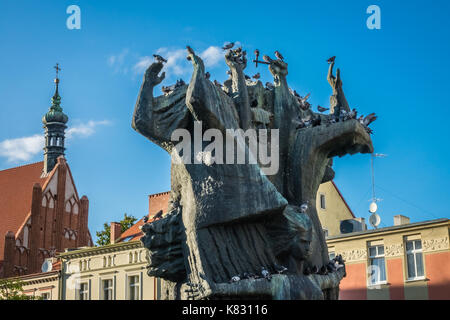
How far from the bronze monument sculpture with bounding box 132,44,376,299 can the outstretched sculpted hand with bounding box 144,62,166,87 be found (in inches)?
Answer: 0.6

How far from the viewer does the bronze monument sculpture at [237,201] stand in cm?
1109

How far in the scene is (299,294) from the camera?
11.1 m

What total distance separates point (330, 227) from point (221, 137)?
28228mm

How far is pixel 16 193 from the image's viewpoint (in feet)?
216

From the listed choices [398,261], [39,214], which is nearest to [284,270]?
[398,261]

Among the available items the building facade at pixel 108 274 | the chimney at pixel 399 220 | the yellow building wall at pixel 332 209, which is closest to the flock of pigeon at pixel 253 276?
the chimney at pixel 399 220

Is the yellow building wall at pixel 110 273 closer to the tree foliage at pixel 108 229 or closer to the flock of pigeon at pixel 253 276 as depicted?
the tree foliage at pixel 108 229

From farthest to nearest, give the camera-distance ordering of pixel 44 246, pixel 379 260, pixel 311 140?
pixel 44 246 → pixel 379 260 → pixel 311 140

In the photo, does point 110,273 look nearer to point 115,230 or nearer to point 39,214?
point 115,230

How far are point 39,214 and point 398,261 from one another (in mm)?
37277
